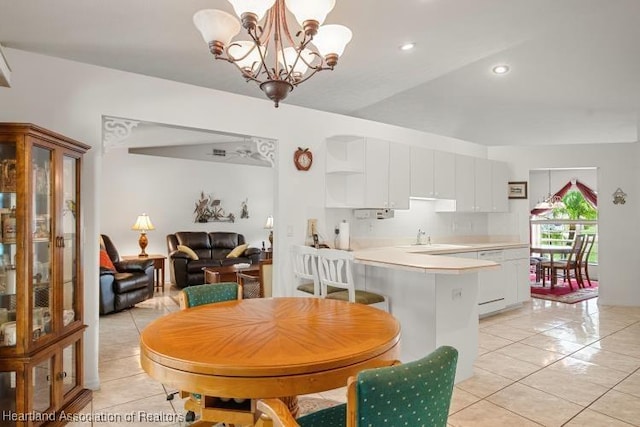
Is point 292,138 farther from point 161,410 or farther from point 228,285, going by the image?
point 161,410

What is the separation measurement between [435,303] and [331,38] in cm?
194

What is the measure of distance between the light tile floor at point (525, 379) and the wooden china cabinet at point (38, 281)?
0.32 meters

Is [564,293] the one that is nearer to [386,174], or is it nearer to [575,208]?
[575,208]

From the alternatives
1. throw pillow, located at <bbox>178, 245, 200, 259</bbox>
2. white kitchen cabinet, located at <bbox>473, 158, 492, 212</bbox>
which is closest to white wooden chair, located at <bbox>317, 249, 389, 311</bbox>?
white kitchen cabinet, located at <bbox>473, 158, 492, 212</bbox>

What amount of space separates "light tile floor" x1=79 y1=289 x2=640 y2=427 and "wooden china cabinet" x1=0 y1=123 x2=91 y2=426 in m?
0.32

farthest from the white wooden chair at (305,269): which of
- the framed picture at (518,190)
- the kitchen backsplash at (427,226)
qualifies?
the framed picture at (518,190)

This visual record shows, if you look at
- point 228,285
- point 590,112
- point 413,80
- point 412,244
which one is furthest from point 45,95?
point 590,112

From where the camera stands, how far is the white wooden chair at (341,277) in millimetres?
2975

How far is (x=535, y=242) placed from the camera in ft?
28.7

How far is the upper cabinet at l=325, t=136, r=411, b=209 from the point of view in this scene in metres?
4.12

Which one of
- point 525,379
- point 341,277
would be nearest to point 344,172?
point 341,277

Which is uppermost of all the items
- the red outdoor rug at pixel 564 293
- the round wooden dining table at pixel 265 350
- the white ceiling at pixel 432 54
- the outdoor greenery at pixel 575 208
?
the white ceiling at pixel 432 54

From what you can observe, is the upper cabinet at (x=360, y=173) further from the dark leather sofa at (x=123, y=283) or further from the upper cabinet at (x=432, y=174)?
the dark leather sofa at (x=123, y=283)

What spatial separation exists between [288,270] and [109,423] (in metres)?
1.89
